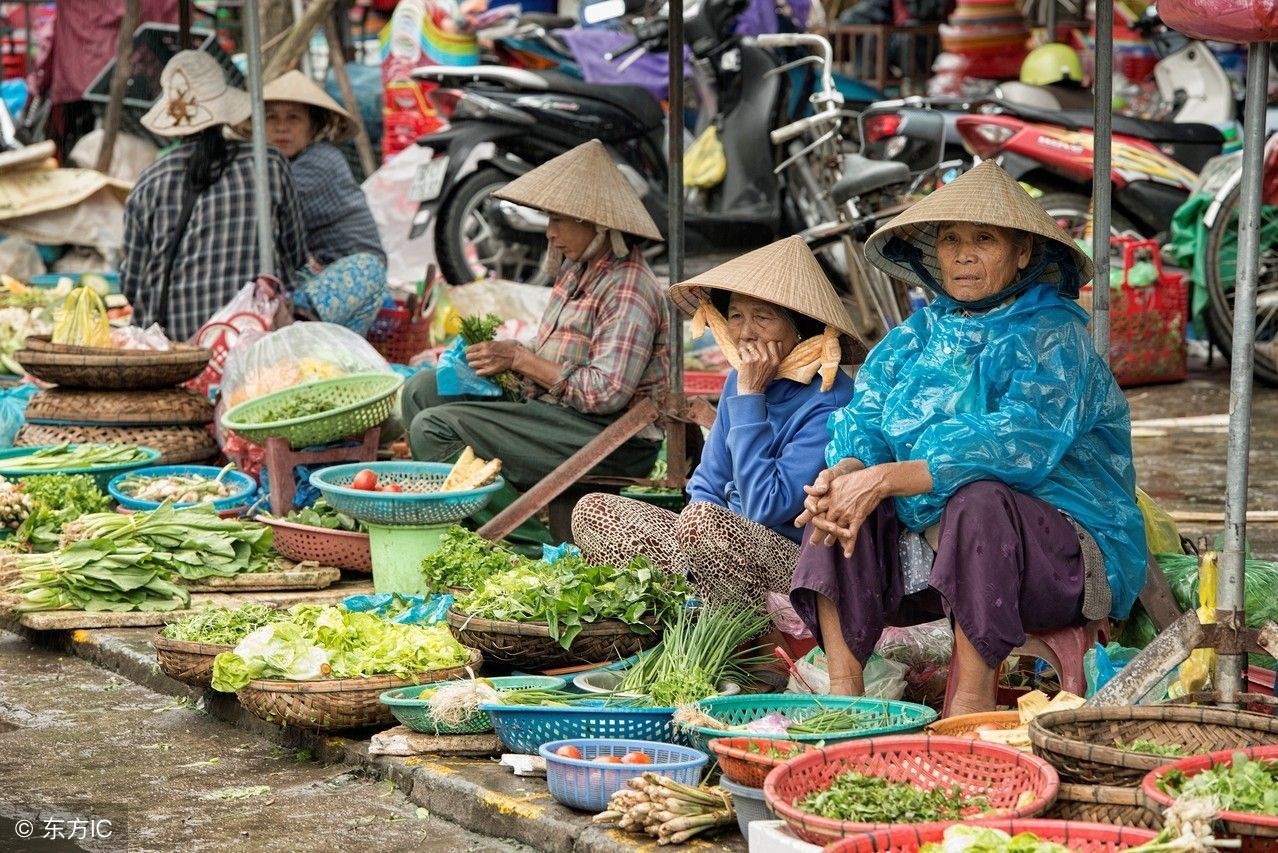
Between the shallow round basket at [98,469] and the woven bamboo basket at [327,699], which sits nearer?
the woven bamboo basket at [327,699]

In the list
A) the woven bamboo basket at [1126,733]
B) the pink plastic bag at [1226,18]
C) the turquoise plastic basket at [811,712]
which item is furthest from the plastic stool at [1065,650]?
the pink plastic bag at [1226,18]

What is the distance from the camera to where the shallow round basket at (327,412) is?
566cm

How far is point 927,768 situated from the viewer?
3078 mm

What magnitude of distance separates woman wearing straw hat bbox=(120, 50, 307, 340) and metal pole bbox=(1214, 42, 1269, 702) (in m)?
4.56

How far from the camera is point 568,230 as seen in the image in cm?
529

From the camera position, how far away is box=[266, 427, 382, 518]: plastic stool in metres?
5.71

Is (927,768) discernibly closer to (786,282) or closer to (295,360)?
(786,282)

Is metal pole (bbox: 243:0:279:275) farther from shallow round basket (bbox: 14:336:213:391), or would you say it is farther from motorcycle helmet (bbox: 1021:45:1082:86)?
motorcycle helmet (bbox: 1021:45:1082:86)

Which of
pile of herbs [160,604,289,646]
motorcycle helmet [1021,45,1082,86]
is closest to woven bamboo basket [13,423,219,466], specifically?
pile of herbs [160,604,289,646]

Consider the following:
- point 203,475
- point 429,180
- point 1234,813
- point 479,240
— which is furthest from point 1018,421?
point 479,240

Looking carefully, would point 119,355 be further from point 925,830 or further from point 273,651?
point 925,830

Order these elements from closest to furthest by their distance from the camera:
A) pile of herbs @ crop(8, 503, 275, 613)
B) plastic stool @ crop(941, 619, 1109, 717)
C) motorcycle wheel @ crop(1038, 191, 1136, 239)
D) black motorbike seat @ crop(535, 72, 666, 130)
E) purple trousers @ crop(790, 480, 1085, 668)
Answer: purple trousers @ crop(790, 480, 1085, 668) → plastic stool @ crop(941, 619, 1109, 717) → pile of herbs @ crop(8, 503, 275, 613) → motorcycle wheel @ crop(1038, 191, 1136, 239) → black motorbike seat @ crop(535, 72, 666, 130)

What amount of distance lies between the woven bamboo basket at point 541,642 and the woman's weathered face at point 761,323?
0.75 meters

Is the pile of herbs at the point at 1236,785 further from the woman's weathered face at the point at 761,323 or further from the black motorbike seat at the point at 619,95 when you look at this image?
the black motorbike seat at the point at 619,95
